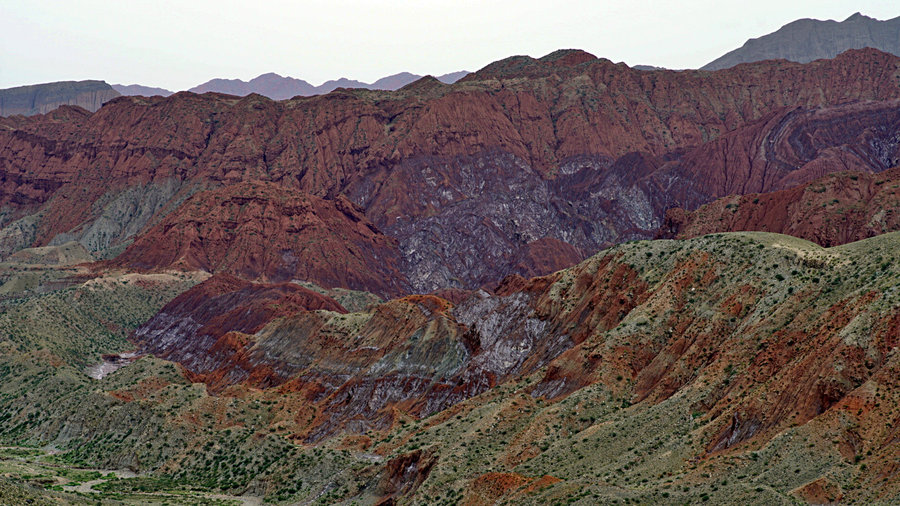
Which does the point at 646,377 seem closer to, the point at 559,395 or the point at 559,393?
the point at 559,395

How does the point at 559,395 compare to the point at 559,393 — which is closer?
the point at 559,395

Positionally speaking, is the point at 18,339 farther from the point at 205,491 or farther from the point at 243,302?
the point at 205,491

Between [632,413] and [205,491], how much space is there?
3891cm

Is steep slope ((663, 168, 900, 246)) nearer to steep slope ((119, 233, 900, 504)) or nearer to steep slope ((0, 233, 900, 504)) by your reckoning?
steep slope ((0, 233, 900, 504))

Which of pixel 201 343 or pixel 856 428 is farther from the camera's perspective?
pixel 201 343

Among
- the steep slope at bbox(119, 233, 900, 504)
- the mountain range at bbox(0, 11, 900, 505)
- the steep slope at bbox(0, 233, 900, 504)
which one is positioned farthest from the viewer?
the mountain range at bbox(0, 11, 900, 505)

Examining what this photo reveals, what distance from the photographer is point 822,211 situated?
112 metres

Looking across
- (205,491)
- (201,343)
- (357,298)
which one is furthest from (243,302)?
(205,491)

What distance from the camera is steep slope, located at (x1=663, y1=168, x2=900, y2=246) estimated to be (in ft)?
342

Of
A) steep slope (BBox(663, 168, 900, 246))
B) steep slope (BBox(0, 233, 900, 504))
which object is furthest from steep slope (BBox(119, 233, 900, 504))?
steep slope (BBox(663, 168, 900, 246))

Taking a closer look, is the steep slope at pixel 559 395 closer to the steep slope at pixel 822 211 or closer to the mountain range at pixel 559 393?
the mountain range at pixel 559 393

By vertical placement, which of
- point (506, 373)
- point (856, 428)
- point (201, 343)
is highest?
point (856, 428)

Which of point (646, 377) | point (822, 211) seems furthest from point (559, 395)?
point (822, 211)

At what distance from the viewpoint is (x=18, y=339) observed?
441 ft
